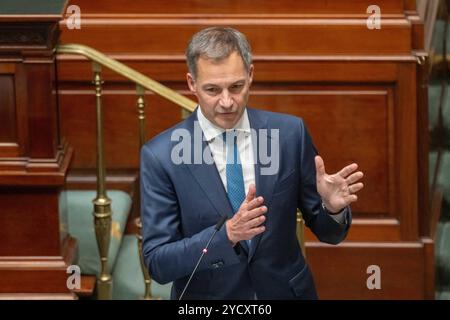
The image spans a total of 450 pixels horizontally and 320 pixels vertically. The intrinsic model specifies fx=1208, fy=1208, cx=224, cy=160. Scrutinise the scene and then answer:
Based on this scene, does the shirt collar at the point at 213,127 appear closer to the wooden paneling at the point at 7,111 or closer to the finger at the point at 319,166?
the finger at the point at 319,166

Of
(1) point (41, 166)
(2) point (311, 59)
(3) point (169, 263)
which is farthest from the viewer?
(2) point (311, 59)

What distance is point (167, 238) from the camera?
3.24m

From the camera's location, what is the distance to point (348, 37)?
5.80 meters

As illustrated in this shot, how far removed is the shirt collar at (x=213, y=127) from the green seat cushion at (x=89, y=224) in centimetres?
201

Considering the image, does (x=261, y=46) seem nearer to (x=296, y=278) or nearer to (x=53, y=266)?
(x=53, y=266)

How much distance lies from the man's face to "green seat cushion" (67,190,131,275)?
6.91 ft

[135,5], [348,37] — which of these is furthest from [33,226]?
[348,37]

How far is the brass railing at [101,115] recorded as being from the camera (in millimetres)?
4871

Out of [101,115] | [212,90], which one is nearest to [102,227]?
[101,115]

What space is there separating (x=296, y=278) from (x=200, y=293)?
27cm

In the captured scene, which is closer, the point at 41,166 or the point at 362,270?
the point at 41,166

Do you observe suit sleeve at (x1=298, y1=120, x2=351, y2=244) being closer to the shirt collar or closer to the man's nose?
the shirt collar

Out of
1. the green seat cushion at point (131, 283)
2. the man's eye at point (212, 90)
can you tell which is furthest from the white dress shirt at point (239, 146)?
the green seat cushion at point (131, 283)

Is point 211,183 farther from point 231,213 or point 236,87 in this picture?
point 236,87
